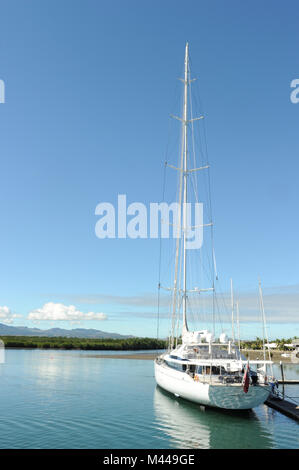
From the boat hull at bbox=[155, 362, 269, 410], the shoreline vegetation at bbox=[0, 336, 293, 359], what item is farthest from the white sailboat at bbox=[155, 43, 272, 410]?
the shoreline vegetation at bbox=[0, 336, 293, 359]

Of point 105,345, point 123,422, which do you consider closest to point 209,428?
Result: point 123,422

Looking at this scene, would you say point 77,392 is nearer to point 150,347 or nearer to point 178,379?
point 178,379

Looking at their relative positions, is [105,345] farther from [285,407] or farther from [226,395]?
[226,395]

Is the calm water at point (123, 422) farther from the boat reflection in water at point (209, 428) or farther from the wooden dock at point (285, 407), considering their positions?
the wooden dock at point (285, 407)

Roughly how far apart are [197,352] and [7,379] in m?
26.0

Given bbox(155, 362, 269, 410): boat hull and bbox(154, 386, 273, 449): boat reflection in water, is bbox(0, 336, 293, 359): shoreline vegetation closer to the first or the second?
bbox(154, 386, 273, 449): boat reflection in water

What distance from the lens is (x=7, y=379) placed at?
45781 mm

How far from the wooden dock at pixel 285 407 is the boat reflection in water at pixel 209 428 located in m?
2.33

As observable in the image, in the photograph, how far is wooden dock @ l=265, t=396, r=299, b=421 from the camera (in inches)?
1115

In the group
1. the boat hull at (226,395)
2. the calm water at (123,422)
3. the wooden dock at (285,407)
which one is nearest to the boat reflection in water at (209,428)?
the calm water at (123,422)

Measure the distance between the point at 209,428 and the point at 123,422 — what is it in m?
5.77

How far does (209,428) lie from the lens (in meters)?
24.7

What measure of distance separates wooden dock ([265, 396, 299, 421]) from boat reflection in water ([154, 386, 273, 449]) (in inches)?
91.7
